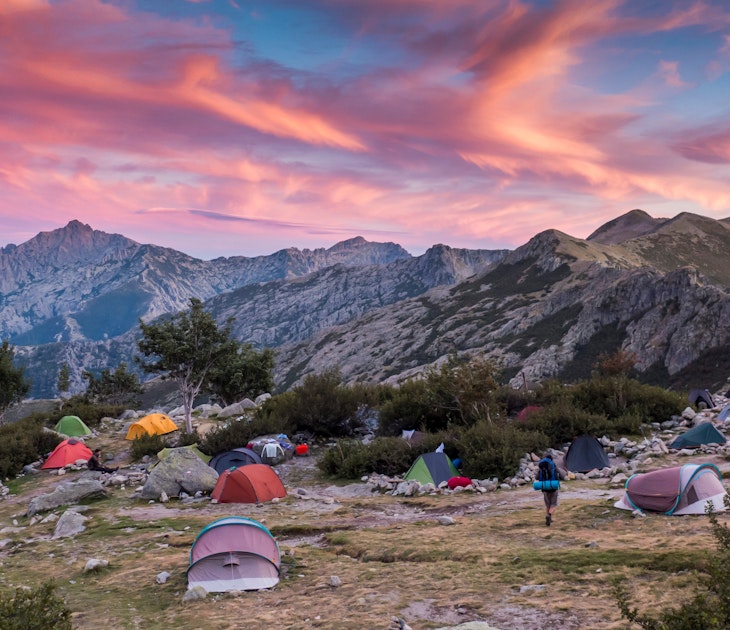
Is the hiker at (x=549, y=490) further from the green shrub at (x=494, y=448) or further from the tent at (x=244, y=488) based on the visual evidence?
the tent at (x=244, y=488)

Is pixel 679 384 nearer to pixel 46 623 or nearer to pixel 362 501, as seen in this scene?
pixel 362 501

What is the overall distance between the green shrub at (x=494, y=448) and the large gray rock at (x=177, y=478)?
36.1ft

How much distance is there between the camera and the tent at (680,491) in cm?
1346

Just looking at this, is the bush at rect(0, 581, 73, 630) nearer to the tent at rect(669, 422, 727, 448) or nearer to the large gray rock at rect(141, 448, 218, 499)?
the large gray rock at rect(141, 448, 218, 499)

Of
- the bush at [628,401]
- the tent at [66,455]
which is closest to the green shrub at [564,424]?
the bush at [628,401]

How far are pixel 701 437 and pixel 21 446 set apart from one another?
111 feet

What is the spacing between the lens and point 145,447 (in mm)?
29016

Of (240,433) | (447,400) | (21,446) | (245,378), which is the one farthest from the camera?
(245,378)


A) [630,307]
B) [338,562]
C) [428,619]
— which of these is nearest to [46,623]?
[428,619]

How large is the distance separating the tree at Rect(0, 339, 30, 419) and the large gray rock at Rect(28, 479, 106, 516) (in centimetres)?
3221

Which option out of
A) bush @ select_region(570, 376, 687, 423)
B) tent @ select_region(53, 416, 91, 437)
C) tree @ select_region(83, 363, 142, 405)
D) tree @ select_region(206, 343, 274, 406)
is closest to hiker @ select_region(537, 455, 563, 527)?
bush @ select_region(570, 376, 687, 423)

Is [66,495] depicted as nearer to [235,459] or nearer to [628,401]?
[235,459]

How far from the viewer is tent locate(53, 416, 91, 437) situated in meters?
35.0

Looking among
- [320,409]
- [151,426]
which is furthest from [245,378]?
[320,409]
